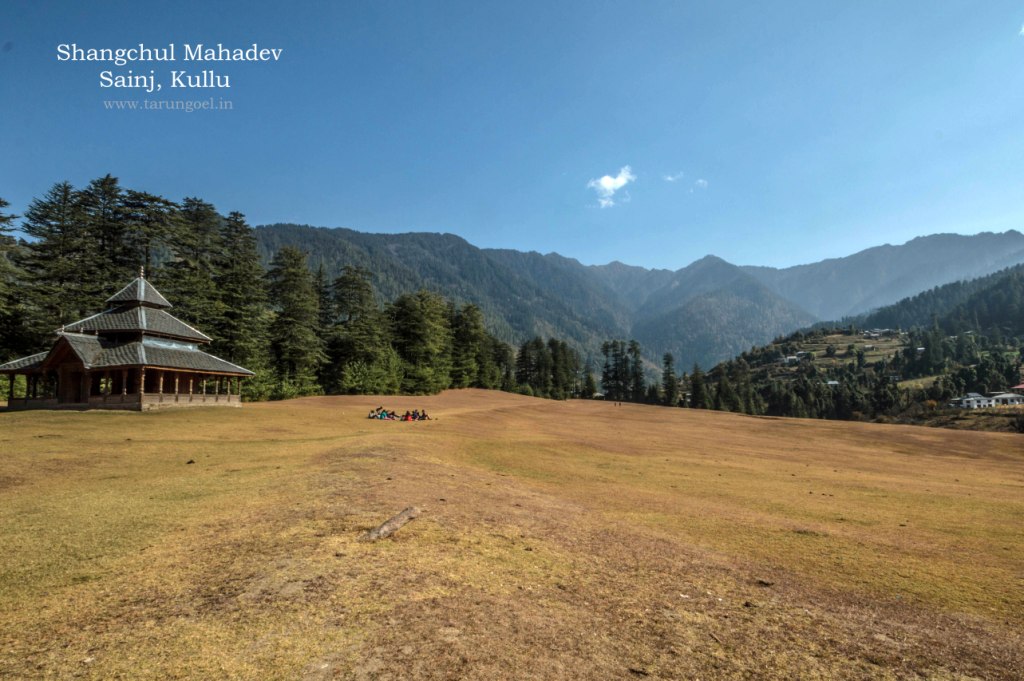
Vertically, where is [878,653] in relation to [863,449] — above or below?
above

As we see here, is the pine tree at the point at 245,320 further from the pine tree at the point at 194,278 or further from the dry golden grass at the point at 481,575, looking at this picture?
the dry golden grass at the point at 481,575

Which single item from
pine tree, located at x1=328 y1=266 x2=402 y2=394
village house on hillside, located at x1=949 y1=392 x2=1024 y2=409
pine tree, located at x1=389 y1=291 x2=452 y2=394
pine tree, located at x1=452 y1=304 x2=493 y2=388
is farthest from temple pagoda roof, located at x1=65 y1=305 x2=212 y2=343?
village house on hillside, located at x1=949 y1=392 x2=1024 y2=409

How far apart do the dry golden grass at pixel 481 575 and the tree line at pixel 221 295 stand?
40189mm

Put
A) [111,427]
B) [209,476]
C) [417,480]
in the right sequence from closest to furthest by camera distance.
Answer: [417,480], [209,476], [111,427]

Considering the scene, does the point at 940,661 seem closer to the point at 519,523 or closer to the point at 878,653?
the point at 878,653

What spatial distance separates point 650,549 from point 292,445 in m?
17.3

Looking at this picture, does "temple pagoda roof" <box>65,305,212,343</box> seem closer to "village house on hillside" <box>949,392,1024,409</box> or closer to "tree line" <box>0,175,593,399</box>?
"tree line" <box>0,175,593,399</box>

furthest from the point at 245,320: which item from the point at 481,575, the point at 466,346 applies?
the point at 481,575

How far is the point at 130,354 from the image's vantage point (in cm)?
3850

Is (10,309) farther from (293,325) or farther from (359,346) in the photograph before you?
(359,346)

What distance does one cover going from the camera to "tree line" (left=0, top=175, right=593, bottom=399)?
47906mm

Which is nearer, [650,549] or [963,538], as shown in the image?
[650,549]

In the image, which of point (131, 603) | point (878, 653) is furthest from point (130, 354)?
point (878, 653)

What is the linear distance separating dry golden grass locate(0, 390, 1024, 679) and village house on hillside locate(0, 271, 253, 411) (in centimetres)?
2422
